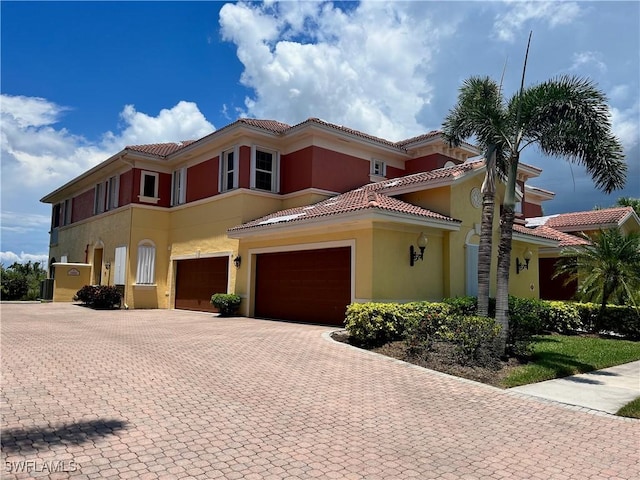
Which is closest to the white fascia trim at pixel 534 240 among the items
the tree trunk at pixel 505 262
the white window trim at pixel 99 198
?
the tree trunk at pixel 505 262

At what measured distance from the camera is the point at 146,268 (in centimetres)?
2267

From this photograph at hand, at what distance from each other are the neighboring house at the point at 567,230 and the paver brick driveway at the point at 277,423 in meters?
16.3

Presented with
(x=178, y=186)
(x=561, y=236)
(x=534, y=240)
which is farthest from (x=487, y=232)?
(x=178, y=186)

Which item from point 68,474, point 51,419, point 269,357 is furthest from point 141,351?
point 68,474

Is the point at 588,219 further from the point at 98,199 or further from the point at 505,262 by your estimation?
the point at 98,199

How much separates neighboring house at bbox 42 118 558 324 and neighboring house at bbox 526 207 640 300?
1871 mm

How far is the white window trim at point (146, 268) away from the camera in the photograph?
2247cm

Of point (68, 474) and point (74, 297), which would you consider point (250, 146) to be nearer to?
point (74, 297)

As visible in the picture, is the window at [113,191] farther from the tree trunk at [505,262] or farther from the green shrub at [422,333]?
the tree trunk at [505,262]

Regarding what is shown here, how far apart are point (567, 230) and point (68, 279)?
86.9 ft

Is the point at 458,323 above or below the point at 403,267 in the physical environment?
below

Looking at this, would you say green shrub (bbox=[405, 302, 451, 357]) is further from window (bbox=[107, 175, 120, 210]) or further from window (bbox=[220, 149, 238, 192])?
window (bbox=[107, 175, 120, 210])

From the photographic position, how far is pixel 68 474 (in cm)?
404

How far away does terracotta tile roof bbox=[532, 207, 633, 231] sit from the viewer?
23219mm
